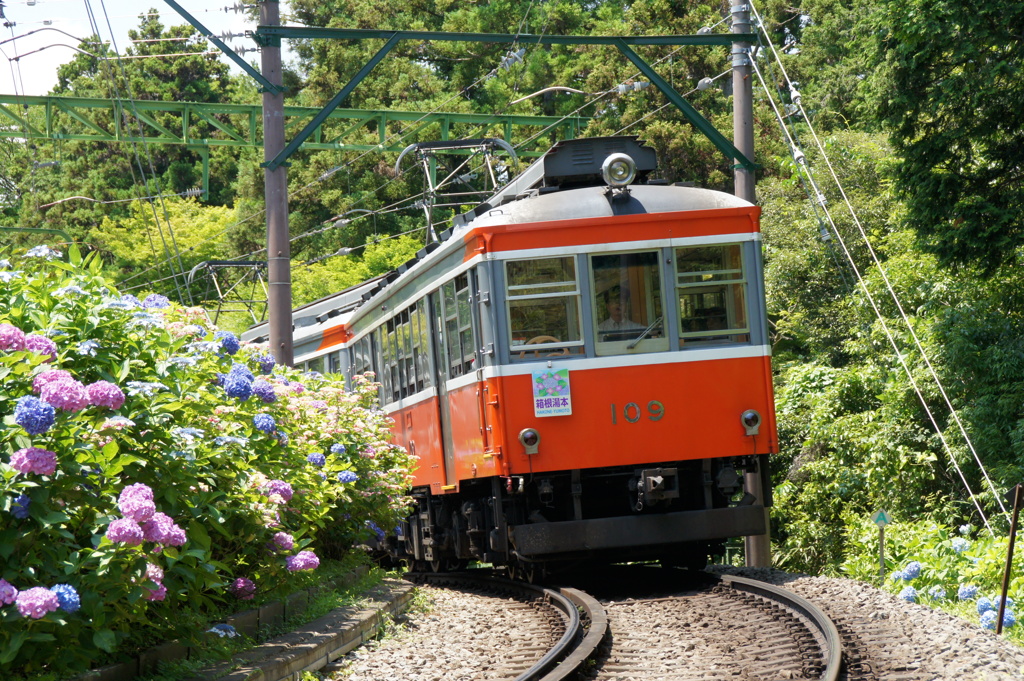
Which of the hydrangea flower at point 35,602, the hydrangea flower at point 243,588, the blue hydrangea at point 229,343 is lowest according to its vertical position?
the hydrangea flower at point 243,588

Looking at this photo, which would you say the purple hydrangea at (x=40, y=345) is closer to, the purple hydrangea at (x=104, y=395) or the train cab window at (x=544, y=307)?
the purple hydrangea at (x=104, y=395)

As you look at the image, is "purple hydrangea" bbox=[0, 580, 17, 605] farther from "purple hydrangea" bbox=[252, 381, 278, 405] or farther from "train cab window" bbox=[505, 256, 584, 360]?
"train cab window" bbox=[505, 256, 584, 360]

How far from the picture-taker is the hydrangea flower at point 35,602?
4723 mm

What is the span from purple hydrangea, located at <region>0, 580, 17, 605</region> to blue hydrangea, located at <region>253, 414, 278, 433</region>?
9.03 ft

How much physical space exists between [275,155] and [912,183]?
24.2 feet

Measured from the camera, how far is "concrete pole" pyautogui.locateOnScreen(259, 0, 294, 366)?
499 inches

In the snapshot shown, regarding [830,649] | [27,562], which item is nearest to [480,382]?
[830,649]

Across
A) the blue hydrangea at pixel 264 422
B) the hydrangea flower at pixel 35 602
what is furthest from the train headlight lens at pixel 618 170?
the hydrangea flower at pixel 35 602

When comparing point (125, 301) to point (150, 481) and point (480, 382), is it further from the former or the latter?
point (480, 382)

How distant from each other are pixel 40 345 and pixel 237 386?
1.65 metres

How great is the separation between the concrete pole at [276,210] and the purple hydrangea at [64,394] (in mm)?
7408

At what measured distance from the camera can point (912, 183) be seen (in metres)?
14.8

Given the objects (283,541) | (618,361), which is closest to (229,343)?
(283,541)

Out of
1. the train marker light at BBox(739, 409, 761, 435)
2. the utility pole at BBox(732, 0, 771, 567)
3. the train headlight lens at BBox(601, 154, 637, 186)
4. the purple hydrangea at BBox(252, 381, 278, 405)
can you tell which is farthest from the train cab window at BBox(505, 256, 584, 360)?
the utility pole at BBox(732, 0, 771, 567)
